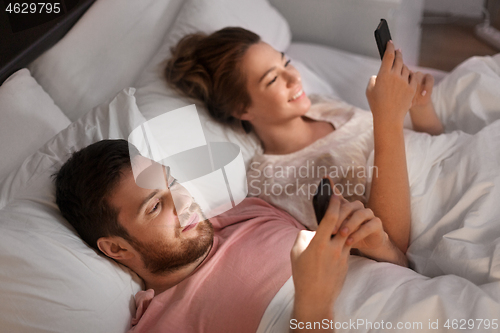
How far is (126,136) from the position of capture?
710mm

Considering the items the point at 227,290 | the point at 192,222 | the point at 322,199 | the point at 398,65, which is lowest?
the point at 227,290

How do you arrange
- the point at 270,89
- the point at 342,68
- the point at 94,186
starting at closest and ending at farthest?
the point at 94,186, the point at 270,89, the point at 342,68

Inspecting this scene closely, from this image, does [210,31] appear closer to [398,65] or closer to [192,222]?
[398,65]

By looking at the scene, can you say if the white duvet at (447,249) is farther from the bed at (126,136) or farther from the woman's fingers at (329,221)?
the woman's fingers at (329,221)

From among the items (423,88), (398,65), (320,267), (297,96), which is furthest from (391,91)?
(320,267)

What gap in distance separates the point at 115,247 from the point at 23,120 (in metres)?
0.36

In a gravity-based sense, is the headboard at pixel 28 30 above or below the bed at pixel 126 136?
above

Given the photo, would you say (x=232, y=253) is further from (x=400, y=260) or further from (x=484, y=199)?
(x=484, y=199)

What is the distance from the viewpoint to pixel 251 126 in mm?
1088

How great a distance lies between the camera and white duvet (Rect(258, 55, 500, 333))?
2.01 feet

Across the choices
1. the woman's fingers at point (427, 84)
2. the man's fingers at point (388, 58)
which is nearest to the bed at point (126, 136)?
the woman's fingers at point (427, 84)

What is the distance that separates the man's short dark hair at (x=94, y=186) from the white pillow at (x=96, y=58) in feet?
1.15

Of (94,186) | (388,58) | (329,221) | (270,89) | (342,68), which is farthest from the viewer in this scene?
(342,68)

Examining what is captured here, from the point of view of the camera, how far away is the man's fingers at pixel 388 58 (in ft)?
2.55
